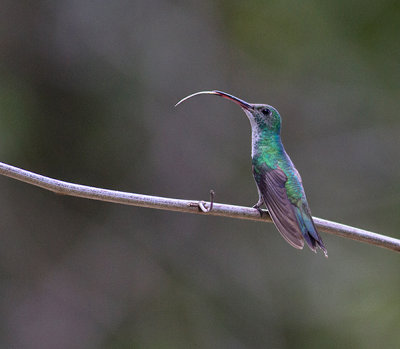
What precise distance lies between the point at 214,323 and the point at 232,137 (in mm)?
2491

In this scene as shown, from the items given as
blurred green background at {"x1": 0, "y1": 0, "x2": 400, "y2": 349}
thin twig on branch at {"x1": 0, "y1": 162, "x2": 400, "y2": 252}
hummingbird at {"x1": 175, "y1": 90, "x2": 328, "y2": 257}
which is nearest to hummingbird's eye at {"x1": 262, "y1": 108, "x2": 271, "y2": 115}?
hummingbird at {"x1": 175, "y1": 90, "x2": 328, "y2": 257}

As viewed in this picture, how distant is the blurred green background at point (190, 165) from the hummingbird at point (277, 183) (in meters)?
3.80

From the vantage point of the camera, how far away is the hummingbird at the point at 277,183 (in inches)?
122

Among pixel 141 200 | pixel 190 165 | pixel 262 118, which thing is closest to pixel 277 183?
pixel 262 118

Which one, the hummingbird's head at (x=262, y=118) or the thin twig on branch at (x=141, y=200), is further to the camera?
the hummingbird's head at (x=262, y=118)

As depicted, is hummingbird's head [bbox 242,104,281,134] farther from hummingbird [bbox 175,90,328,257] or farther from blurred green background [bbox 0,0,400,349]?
blurred green background [bbox 0,0,400,349]

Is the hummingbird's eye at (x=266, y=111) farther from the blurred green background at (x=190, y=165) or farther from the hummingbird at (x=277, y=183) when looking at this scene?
the blurred green background at (x=190, y=165)

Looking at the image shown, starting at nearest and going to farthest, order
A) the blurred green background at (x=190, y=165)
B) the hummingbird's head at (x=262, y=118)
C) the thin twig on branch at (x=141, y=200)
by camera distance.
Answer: the thin twig on branch at (x=141, y=200) → the hummingbird's head at (x=262, y=118) → the blurred green background at (x=190, y=165)

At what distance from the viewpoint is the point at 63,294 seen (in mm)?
7352

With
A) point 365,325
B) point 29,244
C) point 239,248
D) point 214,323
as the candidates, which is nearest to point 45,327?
point 29,244

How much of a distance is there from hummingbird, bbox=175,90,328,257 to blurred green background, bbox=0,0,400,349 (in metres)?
3.80

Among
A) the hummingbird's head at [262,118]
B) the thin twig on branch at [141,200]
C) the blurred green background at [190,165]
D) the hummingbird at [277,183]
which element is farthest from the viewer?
the blurred green background at [190,165]

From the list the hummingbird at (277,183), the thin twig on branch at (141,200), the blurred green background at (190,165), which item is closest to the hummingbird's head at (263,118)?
the hummingbird at (277,183)

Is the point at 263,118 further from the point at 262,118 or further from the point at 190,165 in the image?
the point at 190,165
